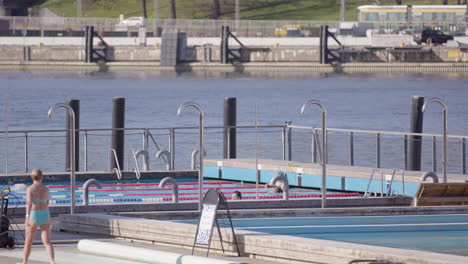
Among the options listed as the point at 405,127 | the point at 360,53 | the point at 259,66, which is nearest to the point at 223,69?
the point at 259,66

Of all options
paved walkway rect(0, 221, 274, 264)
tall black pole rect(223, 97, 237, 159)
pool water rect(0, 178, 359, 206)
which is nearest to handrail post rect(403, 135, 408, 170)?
pool water rect(0, 178, 359, 206)

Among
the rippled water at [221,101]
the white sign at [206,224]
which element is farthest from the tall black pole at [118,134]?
the white sign at [206,224]

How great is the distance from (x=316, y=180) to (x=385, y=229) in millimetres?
8302

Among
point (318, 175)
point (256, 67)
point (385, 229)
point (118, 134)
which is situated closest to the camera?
point (385, 229)

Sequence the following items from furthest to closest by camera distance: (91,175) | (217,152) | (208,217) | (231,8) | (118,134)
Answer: (231,8), (217,152), (118,134), (91,175), (208,217)

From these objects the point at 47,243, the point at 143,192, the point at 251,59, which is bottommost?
the point at 143,192

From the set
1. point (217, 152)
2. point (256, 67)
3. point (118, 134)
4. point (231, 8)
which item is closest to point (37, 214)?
point (118, 134)

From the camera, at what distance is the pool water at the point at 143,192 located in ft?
75.5

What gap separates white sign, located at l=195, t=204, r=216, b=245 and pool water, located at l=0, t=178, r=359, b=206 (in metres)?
7.99

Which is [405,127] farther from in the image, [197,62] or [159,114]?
[197,62]

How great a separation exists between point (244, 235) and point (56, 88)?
7921 cm

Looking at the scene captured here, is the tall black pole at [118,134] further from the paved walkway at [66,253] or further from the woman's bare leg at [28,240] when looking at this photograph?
the woman's bare leg at [28,240]

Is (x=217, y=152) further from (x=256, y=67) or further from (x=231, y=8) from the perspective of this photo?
(x=231, y=8)

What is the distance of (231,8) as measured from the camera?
421ft
